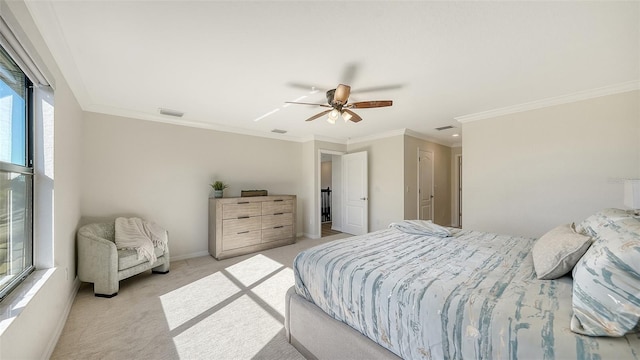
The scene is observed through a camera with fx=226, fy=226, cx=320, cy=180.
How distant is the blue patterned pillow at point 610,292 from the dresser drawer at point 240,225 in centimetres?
386

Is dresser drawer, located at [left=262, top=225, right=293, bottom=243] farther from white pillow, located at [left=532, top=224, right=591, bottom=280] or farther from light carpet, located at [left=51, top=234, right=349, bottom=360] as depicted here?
white pillow, located at [left=532, top=224, right=591, bottom=280]

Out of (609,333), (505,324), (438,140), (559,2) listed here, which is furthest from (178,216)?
(438,140)

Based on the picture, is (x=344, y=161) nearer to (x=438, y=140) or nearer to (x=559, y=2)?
(x=438, y=140)

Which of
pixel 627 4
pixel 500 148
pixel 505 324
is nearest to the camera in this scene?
pixel 505 324

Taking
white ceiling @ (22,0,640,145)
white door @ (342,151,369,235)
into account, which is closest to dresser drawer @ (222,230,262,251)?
white ceiling @ (22,0,640,145)

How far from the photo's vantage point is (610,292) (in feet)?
2.88

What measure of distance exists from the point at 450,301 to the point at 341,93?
1.88 m

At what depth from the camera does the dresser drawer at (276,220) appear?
4.24m

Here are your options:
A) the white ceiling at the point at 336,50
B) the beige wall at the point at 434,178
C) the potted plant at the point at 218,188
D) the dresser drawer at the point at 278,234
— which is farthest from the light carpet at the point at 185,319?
the beige wall at the point at 434,178

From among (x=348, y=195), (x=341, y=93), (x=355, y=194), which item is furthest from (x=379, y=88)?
(x=348, y=195)

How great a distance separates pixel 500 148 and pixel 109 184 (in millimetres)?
5750

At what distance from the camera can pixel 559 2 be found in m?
1.39

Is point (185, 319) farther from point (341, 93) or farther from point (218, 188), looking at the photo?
point (341, 93)

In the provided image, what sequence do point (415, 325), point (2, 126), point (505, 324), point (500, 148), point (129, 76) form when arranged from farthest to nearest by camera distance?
1. point (500, 148)
2. point (129, 76)
3. point (2, 126)
4. point (415, 325)
5. point (505, 324)
